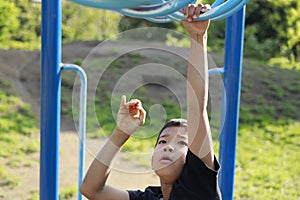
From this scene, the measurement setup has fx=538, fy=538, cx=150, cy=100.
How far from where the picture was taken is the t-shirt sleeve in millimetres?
1473

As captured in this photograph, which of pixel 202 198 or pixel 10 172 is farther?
pixel 10 172

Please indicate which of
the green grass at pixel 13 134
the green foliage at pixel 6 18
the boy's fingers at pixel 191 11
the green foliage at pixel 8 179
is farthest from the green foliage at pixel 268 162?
the green foliage at pixel 6 18

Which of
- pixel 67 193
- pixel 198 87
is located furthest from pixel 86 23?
pixel 198 87

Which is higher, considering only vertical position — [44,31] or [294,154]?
[44,31]

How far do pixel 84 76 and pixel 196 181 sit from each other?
91 centimetres

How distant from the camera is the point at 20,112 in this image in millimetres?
6277

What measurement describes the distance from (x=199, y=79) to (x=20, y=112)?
5.10 metres

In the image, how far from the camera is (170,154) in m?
1.56

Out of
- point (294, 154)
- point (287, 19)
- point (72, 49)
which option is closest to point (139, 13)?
point (294, 154)

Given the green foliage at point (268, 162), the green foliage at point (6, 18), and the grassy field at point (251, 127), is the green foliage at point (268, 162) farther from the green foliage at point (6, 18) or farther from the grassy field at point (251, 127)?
the green foliage at point (6, 18)

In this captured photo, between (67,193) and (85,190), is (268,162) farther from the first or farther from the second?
(85,190)

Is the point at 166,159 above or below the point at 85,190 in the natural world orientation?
above

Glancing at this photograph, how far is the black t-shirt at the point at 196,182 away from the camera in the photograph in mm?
1474

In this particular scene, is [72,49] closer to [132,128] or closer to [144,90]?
[144,90]
